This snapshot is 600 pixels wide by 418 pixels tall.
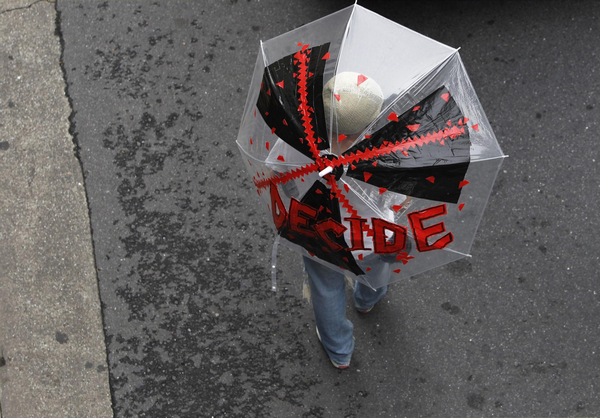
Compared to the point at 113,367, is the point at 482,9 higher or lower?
higher

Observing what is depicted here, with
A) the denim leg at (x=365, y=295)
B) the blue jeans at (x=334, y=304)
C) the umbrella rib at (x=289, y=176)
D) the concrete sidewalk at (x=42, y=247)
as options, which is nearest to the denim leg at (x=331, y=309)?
the blue jeans at (x=334, y=304)

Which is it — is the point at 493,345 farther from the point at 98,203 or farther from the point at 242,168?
the point at 98,203

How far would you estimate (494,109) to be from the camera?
3361mm

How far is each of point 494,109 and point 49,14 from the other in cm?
313

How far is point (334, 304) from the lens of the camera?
254 centimetres

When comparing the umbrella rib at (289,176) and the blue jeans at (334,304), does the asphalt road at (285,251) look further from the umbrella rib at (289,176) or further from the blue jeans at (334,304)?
the umbrella rib at (289,176)

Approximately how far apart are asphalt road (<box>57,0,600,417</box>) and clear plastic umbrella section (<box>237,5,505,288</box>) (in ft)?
4.09

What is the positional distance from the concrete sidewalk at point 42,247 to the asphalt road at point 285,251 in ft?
0.36

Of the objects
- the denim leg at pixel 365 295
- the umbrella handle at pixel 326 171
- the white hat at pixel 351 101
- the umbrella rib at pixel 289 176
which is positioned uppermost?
the white hat at pixel 351 101

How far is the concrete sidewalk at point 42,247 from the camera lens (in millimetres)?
3256

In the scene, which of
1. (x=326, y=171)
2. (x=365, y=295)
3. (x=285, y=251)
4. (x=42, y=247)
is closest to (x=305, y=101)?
(x=326, y=171)

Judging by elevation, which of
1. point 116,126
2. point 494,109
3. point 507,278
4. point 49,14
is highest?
point 49,14

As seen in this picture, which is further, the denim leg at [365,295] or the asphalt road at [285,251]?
the asphalt road at [285,251]

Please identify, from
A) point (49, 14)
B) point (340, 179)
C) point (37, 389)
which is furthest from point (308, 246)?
point (49, 14)
